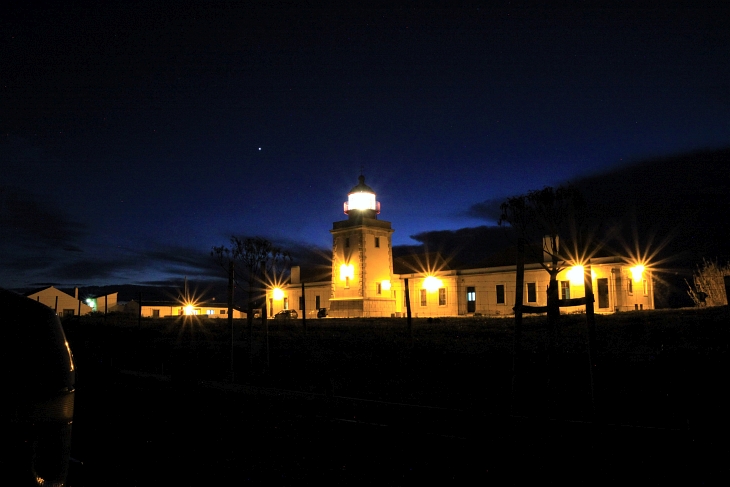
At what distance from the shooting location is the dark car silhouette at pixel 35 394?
2.75 meters

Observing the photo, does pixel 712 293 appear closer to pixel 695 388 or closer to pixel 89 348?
pixel 695 388

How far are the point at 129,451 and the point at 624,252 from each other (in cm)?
4278

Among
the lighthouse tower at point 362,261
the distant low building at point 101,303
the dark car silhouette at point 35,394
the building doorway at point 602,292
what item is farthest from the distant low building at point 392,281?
the dark car silhouette at point 35,394

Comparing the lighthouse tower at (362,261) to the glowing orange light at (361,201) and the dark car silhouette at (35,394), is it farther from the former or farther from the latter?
the dark car silhouette at (35,394)

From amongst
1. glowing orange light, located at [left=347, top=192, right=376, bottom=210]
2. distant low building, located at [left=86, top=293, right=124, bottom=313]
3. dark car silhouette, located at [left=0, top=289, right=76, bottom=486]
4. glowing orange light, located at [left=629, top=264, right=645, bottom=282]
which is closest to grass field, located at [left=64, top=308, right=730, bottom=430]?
dark car silhouette, located at [left=0, top=289, right=76, bottom=486]

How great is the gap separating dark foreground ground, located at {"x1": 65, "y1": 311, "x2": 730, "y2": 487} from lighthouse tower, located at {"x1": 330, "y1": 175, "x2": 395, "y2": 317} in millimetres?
32943

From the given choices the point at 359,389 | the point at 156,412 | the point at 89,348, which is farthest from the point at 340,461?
the point at 89,348

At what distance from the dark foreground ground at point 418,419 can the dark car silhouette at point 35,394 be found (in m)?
0.93

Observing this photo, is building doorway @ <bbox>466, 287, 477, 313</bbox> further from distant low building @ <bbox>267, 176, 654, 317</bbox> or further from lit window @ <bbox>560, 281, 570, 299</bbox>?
lit window @ <bbox>560, 281, 570, 299</bbox>

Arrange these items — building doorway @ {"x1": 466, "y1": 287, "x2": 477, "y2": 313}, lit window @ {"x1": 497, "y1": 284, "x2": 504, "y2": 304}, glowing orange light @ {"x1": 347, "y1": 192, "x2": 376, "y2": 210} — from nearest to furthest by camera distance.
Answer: lit window @ {"x1": 497, "y1": 284, "x2": 504, "y2": 304} → building doorway @ {"x1": 466, "y1": 287, "x2": 477, "y2": 313} → glowing orange light @ {"x1": 347, "y1": 192, "x2": 376, "y2": 210}

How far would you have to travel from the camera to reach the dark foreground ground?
654cm

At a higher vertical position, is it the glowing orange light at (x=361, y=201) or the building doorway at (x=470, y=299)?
the glowing orange light at (x=361, y=201)

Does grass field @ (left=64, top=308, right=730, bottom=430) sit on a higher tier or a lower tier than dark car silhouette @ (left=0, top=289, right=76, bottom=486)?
lower

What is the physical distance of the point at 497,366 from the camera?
15258 mm
